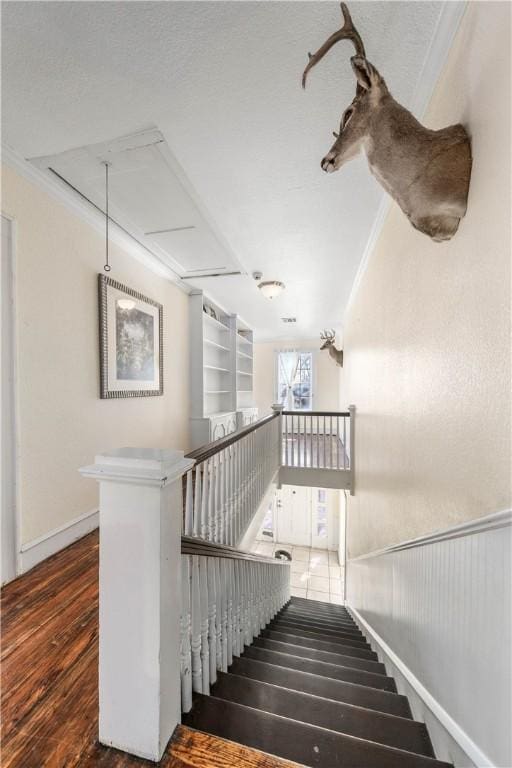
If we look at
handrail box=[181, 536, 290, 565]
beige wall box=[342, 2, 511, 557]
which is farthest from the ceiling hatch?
handrail box=[181, 536, 290, 565]

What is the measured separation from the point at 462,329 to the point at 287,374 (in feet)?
23.2

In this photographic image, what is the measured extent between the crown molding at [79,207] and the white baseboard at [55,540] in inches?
90.7

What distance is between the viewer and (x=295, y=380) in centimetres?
802

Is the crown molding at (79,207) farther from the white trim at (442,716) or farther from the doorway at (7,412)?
the white trim at (442,716)

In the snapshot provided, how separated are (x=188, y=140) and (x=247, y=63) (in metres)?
0.52

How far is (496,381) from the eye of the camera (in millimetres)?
846

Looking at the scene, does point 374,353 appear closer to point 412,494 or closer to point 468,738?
point 412,494

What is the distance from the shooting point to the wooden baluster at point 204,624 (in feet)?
3.86

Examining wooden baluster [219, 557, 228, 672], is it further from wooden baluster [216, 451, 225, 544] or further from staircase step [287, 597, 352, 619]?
staircase step [287, 597, 352, 619]

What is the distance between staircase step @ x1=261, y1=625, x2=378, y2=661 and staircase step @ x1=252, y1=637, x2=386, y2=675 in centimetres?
14

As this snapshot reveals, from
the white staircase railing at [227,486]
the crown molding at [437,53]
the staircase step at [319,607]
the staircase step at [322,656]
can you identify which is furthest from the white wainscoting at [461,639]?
the staircase step at [319,607]

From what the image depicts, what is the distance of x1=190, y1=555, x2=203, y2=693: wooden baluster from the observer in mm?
1130

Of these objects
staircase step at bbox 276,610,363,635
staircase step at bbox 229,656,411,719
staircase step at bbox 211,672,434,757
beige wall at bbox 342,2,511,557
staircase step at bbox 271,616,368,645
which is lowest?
staircase step at bbox 276,610,363,635

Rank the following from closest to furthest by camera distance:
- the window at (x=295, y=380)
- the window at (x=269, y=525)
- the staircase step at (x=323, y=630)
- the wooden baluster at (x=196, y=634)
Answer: the wooden baluster at (x=196, y=634) < the staircase step at (x=323, y=630) < the window at (x=269, y=525) < the window at (x=295, y=380)
